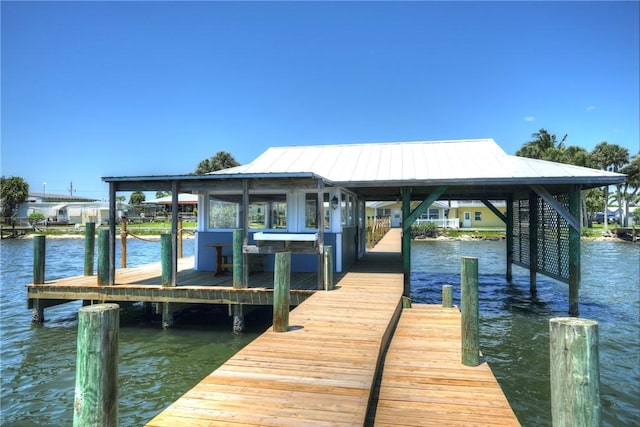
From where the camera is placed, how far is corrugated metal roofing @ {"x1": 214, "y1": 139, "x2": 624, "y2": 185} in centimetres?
1050

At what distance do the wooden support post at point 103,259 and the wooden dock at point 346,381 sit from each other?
5318 millimetres

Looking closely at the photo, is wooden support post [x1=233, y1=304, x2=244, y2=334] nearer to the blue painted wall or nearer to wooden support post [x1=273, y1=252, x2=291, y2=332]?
the blue painted wall

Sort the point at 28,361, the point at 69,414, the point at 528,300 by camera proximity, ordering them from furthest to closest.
Answer: 1. the point at 528,300
2. the point at 28,361
3. the point at 69,414

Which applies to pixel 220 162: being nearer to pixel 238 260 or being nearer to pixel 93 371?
pixel 238 260

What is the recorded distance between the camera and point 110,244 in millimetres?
9594

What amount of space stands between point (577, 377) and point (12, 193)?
6630 centimetres

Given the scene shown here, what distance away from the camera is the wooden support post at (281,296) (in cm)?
584

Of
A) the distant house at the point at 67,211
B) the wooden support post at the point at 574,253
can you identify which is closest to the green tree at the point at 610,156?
the wooden support post at the point at 574,253

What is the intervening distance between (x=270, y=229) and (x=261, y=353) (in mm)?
6827

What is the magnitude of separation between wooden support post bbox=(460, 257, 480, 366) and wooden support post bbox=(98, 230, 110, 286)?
26.3 feet

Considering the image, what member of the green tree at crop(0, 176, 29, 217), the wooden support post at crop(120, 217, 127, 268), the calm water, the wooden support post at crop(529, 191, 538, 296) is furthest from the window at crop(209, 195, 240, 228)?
the green tree at crop(0, 176, 29, 217)

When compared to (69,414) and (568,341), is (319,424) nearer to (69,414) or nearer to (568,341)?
(568,341)

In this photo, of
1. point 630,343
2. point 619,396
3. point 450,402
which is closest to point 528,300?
point 630,343

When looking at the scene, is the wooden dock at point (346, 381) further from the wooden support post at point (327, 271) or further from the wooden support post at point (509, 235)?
the wooden support post at point (509, 235)
